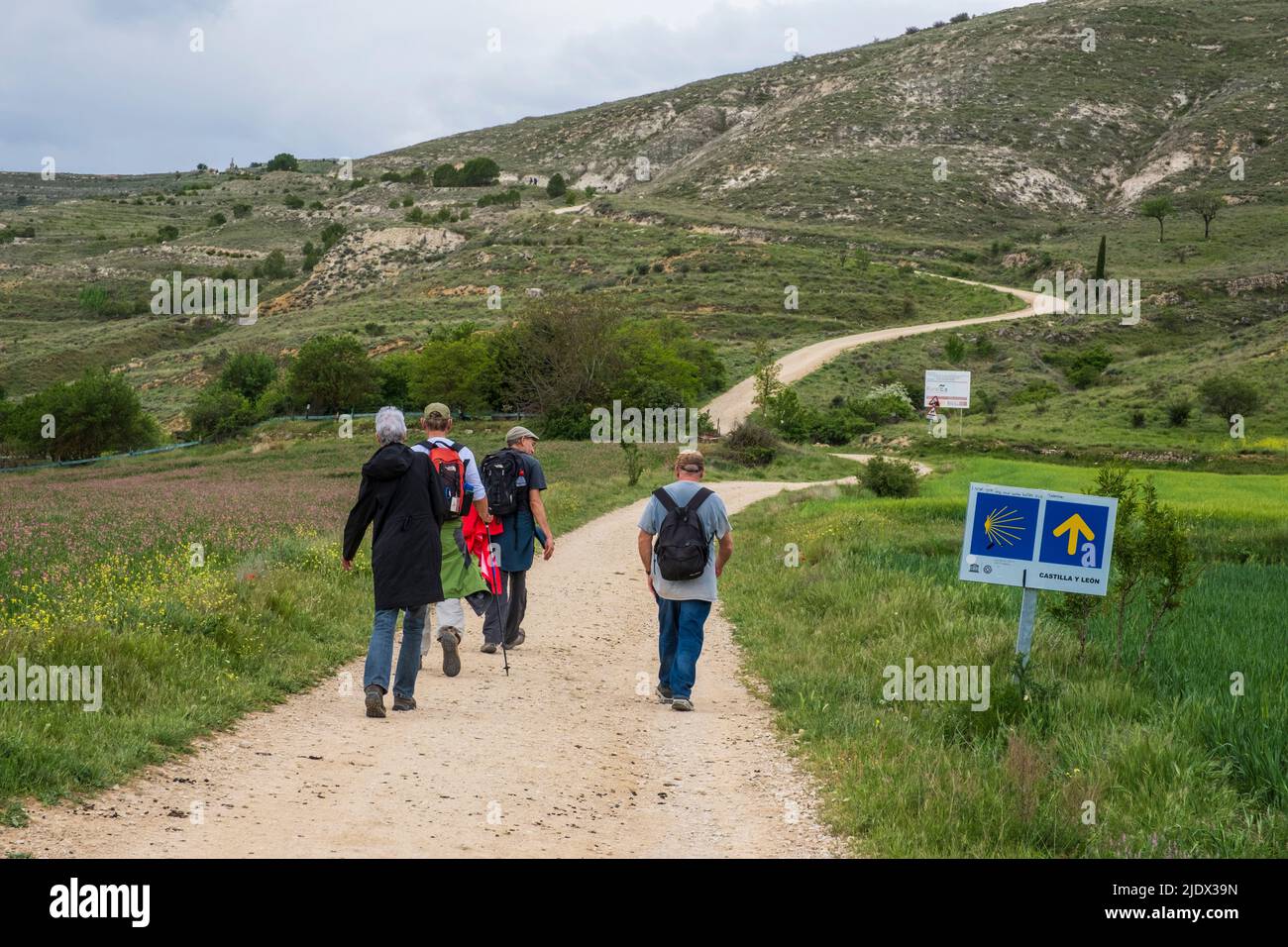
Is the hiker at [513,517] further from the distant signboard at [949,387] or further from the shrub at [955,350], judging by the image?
the shrub at [955,350]

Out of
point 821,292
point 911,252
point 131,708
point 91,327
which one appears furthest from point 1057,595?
point 91,327

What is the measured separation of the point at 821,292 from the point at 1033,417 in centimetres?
3403

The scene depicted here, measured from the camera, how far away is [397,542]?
30.0 ft

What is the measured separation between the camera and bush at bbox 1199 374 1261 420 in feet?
168

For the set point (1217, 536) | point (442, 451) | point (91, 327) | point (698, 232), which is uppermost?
point (698, 232)

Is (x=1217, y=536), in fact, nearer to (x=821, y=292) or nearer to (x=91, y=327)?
(x=821, y=292)

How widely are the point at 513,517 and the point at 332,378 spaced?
56647 mm

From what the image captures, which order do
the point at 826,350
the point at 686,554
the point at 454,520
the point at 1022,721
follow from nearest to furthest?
the point at 1022,721 → the point at 686,554 → the point at 454,520 → the point at 826,350

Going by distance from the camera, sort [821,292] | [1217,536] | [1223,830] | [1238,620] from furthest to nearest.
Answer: [821,292] → [1217,536] → [1238,620] → [1223,830]

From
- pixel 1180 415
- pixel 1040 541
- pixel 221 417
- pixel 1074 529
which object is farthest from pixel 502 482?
pixel 221 417

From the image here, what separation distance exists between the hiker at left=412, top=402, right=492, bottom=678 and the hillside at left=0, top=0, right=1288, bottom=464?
140 ft

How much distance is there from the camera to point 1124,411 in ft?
180

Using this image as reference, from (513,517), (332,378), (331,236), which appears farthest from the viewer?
(331,236)

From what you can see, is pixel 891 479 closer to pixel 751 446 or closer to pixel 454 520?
pixel 751 446
